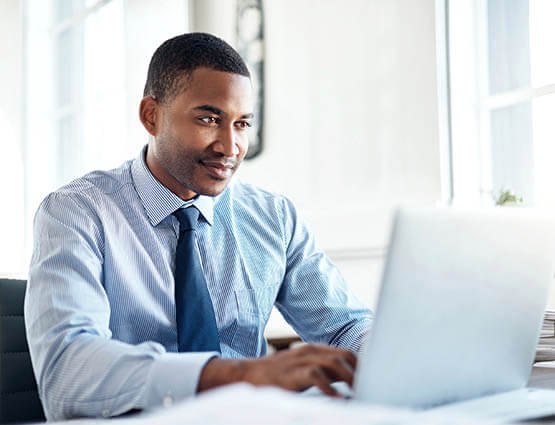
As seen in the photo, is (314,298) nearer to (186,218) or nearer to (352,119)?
(186,218)

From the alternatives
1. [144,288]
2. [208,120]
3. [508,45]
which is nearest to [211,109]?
[208,120]

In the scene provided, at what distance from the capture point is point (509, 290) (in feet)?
3.14

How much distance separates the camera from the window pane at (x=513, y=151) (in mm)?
2418

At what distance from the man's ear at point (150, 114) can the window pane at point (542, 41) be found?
1243 millimetres

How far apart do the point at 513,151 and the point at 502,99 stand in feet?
0.57

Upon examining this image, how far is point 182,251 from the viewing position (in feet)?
4.91

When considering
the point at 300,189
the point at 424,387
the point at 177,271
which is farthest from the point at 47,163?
the point at 424,387

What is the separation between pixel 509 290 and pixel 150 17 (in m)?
3.22

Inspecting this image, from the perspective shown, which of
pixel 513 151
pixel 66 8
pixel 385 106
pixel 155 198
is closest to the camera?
pixel 155 198

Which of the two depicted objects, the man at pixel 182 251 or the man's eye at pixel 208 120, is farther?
the man's eye at pixel 208 120

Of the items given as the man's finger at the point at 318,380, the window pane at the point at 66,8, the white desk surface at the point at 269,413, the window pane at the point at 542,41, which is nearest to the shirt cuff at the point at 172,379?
the man's finger at the point at 318,380

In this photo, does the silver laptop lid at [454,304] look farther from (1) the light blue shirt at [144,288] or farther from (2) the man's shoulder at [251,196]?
(2) the man's shoulder at [251,196]

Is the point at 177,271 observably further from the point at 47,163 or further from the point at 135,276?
the point at 47,163

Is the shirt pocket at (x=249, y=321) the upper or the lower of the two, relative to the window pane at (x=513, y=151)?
lower
